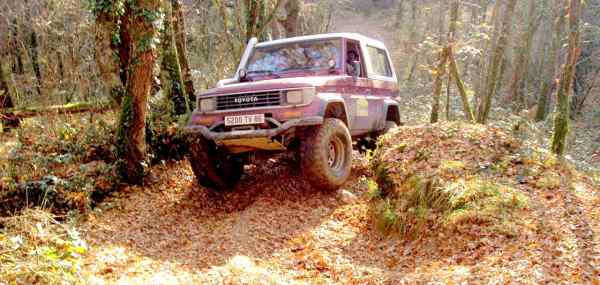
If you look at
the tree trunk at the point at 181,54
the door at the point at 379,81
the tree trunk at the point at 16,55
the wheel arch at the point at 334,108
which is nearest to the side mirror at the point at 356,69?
the door at the point at 379,81

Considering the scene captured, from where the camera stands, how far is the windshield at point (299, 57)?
6598 mm

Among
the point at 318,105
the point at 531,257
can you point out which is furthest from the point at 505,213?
the point at 318,105

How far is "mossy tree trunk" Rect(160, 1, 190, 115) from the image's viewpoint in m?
8.20

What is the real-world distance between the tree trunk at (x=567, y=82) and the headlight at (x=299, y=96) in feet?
15.4

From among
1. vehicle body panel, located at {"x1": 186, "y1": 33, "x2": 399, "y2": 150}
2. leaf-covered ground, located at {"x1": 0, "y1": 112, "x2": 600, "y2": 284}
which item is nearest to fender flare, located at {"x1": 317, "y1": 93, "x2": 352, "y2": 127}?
vehicle body panel, located at {"x1": 186, "y1": 33, "x2": 399, "y2": 150}

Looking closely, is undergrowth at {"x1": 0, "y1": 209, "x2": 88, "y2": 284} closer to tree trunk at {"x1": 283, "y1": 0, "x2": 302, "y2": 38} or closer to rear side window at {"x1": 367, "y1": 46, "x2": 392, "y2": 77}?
rear side window at {"x1": 367, "y1": 46, "x2": 392, "y2": 77}

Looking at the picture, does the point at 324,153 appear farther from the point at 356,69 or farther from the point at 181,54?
the point at 181,54

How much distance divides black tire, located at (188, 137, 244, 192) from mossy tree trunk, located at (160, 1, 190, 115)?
2136 millimetres

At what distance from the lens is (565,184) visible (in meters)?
4.67

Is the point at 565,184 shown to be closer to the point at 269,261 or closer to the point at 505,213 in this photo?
the point at 505,213

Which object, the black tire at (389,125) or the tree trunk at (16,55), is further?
the tree trunk at (16,55)

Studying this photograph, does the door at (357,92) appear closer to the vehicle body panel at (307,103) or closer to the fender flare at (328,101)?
the vehicle body panel at (307,103)

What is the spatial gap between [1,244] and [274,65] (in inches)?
172

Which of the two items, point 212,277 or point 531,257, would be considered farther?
point 212,277
